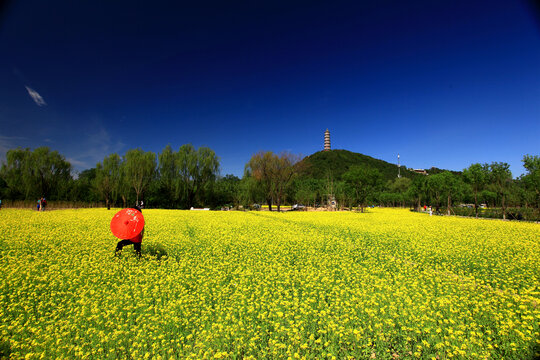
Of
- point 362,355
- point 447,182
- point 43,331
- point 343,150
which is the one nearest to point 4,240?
point 43,331

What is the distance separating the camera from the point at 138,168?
43.0 meters

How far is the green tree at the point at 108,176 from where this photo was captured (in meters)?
43.9

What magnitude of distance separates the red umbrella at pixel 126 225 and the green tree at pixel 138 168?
3814 centimetres

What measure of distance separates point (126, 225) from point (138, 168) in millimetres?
38707

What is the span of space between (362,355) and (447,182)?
52.4 meters

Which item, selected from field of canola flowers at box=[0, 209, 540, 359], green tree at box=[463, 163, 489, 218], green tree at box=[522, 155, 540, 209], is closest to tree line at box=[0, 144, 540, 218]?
green tree at box=[463, 163, 489, 218]

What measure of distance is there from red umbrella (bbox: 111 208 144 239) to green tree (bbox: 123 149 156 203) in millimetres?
38141

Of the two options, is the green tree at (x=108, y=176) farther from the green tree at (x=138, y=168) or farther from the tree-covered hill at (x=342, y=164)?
the tree-covered hill at (x=342, y=164)

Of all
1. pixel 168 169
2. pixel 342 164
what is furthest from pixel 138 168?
pixel 342 164

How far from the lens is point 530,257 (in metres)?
9.71

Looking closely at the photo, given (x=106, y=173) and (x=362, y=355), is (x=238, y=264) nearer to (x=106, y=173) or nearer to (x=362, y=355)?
(x=362, y=355)

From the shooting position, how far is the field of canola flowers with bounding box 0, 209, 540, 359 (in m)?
4.11

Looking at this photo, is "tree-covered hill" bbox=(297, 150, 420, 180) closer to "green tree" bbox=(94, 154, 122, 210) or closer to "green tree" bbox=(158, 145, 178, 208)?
"green tree" bbox=(158, 145, 178, 208)

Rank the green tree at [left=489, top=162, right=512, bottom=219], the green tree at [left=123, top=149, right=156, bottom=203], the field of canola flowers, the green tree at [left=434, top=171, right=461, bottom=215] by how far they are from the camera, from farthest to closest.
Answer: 1. the green tree at [left=434, top=171, right=461, bottom=215]
2. the green tree at [left=123, top=149, right=156, bottom=203]
3. the green tree at [left=489, top=162, right=512, bottom=219]
4. the field of canola flowers
